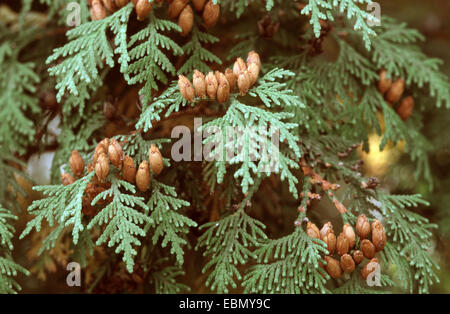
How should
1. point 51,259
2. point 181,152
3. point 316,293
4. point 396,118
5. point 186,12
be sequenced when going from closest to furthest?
1. point 316,293
2. point 186,12
3. point 181,152
4. point 396,118
5. point 51,259

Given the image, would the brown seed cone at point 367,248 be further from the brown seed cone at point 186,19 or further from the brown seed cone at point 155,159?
the brown seed cone at point 186,19

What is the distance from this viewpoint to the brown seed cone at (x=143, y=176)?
56.9 inches

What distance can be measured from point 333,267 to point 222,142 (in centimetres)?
51

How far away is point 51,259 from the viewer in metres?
2.03

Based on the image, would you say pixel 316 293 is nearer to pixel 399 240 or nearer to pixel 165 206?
pixel 399 240

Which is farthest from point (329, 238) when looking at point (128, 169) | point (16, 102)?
point (16, 102)

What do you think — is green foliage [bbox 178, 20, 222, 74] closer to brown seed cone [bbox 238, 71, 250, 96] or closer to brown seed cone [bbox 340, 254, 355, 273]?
brown seed cone [bbox 238, 71, 250, 96]

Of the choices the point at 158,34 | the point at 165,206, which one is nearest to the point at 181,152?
the point at 165,206

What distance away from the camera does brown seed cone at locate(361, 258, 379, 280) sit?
144 centimetres

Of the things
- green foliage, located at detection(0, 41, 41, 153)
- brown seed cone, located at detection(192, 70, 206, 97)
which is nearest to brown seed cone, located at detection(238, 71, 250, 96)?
brown seed cone, located at detection(192, 70, 206, 97)

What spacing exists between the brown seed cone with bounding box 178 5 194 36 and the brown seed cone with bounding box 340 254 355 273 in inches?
35.4

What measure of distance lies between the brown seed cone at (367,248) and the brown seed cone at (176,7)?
0.96 m

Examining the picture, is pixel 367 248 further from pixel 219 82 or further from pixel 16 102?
pixel 16 102
